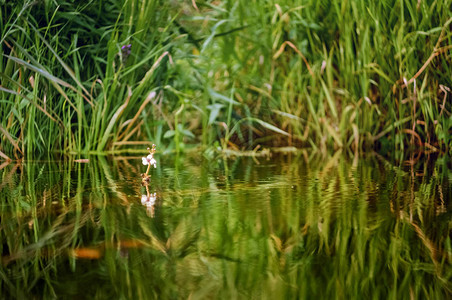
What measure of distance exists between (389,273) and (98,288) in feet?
1.50

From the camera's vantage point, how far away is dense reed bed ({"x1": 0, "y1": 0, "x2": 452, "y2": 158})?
9.07ft

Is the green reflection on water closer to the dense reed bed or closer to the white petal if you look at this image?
the white petal

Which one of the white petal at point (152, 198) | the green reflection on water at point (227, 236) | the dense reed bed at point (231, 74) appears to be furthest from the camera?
the dense reed bed at point (231, 74)

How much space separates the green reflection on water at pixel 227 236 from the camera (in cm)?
89

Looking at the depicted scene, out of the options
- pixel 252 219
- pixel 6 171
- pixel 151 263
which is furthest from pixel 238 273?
pixel 6 171

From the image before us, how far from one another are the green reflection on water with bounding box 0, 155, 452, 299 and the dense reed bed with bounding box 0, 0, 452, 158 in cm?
74

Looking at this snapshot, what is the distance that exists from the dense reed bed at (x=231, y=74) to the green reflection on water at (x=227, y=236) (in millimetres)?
738

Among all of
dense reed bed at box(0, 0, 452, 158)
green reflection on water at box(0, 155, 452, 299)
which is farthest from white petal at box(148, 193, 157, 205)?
dense reed bed at box(0, 0, 452, 158)

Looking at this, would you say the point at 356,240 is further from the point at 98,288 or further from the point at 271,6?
the point at 271,6

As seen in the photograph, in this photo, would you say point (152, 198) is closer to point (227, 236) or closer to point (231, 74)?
point (227, 236)

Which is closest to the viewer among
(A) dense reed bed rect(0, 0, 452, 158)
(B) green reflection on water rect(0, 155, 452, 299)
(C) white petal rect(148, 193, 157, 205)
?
(B) green reflection on water rect(0, 155, 452, 299)

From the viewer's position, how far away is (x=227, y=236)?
1.23m

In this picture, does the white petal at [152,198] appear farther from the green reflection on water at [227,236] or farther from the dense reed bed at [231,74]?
the dense reed bed at [231,74]

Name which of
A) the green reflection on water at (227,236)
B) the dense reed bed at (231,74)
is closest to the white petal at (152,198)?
the green reflection on water at (227,236)
